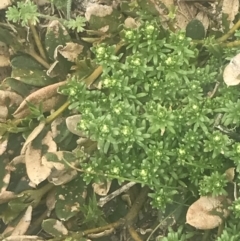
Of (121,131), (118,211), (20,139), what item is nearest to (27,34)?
(20,139)

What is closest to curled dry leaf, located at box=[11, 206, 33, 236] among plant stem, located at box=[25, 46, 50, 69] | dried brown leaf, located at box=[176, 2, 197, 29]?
plant stem, located at box=[25, 46, 50, 69]

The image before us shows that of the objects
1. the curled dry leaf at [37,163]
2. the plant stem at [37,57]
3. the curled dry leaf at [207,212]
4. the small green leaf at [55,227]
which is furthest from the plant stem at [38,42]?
the curled dry leaf at [207,212]

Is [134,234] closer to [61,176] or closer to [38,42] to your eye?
[61,176]

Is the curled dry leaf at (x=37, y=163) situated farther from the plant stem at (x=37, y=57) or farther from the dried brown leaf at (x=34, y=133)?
the plant stem at (x=37, y=57)

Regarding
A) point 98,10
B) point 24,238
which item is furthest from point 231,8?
point 24,238

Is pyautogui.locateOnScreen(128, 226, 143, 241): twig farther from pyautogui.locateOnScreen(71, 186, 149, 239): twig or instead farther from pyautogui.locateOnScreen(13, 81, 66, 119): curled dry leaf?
pyautogui.locateOnScreen(13, 81, 66, 119): curled dry leaf

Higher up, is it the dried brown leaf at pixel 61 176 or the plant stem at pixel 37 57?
the plant stem at pixel 37 57
